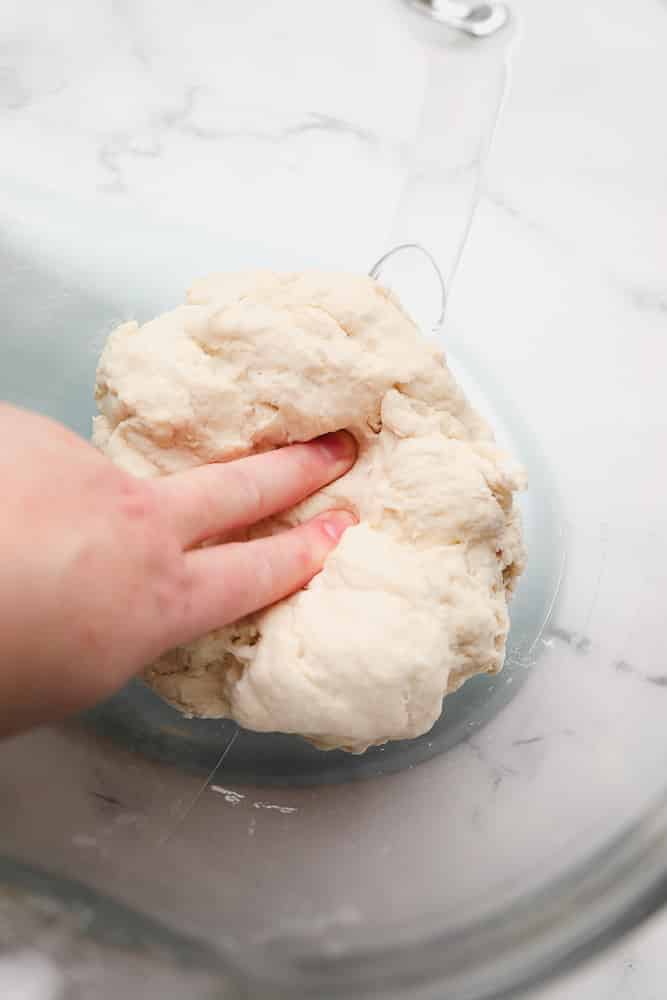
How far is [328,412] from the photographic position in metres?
0.83

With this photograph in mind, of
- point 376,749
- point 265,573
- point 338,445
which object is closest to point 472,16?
point 338,445

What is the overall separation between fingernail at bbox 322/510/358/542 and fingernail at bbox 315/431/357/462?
0.17 feet

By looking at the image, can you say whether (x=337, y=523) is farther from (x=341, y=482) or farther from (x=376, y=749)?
(x=376, y=749)

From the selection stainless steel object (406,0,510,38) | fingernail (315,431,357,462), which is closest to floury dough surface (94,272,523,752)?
fingernail (315,431,357,462)

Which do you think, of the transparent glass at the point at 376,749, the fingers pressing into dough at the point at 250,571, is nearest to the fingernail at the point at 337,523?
the fingers pressing into dough at the point at 250,571

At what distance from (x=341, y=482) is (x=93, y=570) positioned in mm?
299

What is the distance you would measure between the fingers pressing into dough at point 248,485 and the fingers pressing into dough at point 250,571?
23mm

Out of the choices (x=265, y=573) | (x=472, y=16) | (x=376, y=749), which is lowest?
(x=376, y=749)

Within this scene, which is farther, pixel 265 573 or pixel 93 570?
pixel 265 573

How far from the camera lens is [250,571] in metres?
0.74

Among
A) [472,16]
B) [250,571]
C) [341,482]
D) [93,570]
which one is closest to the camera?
[93,570]

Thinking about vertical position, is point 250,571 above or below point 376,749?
above

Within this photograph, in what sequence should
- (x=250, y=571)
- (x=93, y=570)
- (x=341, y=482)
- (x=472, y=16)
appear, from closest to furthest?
1. (x=93, y=570)
2. (x=250, y=571)
3. (x=341, y=482)
4. (x=472, y=16)

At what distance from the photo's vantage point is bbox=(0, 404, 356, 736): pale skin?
0.60 metres
